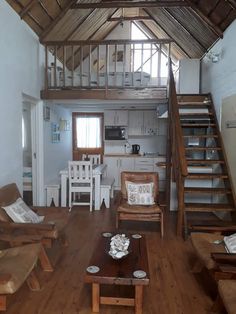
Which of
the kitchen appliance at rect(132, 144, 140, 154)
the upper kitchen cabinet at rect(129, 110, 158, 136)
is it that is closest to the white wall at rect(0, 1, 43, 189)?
the upper kitchen cabinet at rect(129, 110, 158, 136)

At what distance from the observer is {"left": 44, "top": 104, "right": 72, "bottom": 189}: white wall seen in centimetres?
541

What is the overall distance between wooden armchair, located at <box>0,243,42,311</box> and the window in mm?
5711

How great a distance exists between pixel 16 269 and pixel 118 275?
2.53ft

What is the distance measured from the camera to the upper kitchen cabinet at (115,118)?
755 cm

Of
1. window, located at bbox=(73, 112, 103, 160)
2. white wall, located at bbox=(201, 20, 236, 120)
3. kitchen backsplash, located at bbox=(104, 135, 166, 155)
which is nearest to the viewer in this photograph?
white wall, located at bbox=(201, 20, 236, 120)

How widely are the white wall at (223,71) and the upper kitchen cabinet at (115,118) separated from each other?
2.63 meters

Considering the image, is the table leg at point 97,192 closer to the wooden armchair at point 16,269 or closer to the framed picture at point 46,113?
the framed picture at point 46,113

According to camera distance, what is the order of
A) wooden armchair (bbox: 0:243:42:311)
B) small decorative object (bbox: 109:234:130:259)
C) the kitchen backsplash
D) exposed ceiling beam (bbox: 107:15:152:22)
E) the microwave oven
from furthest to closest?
A: the kitchen backsplash → the microwave oven → exposed ceiling beam (bbox: 107:15:152:22) → small decorative object (bbox: 109:234:130:259) → wooden armchair (bbox: 0:243:42:311)

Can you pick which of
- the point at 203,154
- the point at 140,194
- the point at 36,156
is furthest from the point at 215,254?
the point at 36,156

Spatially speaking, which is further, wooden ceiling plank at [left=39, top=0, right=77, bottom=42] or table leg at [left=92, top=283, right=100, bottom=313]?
wooden ceiling plank at [left=39, top=0, right=77, bottom=42]

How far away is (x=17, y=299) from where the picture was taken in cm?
228

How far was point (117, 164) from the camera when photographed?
7.24 metres

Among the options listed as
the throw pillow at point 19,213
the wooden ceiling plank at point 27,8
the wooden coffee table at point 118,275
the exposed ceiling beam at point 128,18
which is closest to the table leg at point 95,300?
the wooden coffee table at point 118,275

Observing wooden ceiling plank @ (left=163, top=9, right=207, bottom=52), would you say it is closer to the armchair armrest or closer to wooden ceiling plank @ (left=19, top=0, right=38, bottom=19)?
wooden ceiling plank @ (left=19, top=0, right=38, bottom=19)
